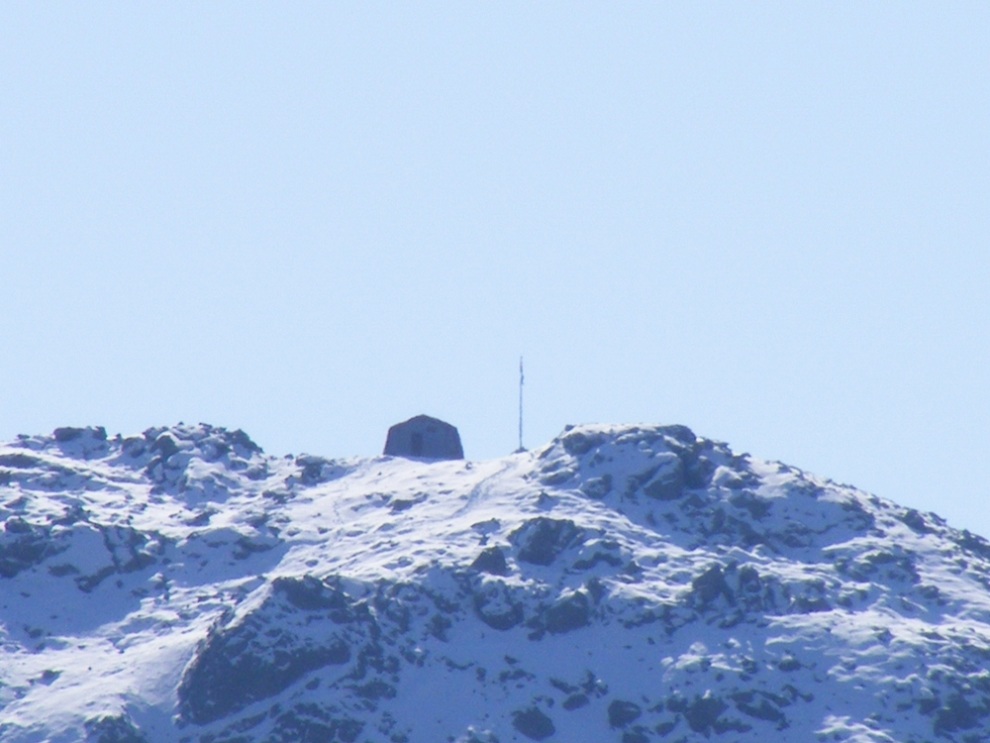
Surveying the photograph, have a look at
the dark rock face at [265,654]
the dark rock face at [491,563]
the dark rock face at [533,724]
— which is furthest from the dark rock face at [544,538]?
the dark rock face at [533,724]

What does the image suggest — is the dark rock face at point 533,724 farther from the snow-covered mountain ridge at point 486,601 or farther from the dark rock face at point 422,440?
the dark rock face at point 422,440

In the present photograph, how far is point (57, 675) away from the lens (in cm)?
11538

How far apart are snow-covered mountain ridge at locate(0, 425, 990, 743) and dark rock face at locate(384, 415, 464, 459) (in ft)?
11.7

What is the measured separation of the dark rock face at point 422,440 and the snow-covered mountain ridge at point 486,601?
3.56 m

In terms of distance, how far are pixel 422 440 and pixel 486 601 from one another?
25331 millimetres

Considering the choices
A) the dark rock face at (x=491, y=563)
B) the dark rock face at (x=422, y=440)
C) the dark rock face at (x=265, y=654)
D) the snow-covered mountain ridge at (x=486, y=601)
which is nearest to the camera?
the snow-covered mountain ridge at (x=486, y=601)

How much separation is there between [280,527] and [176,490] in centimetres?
902

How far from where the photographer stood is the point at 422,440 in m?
142

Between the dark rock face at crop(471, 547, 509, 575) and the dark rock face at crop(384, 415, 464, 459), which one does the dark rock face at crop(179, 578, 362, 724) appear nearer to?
the dark rock face at crop(471, 547, 509, 575)

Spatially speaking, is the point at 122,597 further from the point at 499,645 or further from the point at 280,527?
the point at 499,645

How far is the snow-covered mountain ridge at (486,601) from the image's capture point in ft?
365

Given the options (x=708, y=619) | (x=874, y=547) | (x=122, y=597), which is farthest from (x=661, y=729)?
(x=122, y=597)

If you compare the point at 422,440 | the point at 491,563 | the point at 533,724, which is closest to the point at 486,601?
the point at 491,563

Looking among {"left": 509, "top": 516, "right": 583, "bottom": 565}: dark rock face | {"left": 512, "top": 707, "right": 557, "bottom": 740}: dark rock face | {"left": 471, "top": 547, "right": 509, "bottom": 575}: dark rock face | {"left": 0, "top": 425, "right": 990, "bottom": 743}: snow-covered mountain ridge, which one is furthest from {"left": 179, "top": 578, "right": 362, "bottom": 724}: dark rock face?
{"left": 509, "top": 516, "right": 583, "bottom": 565}: dark rock face
